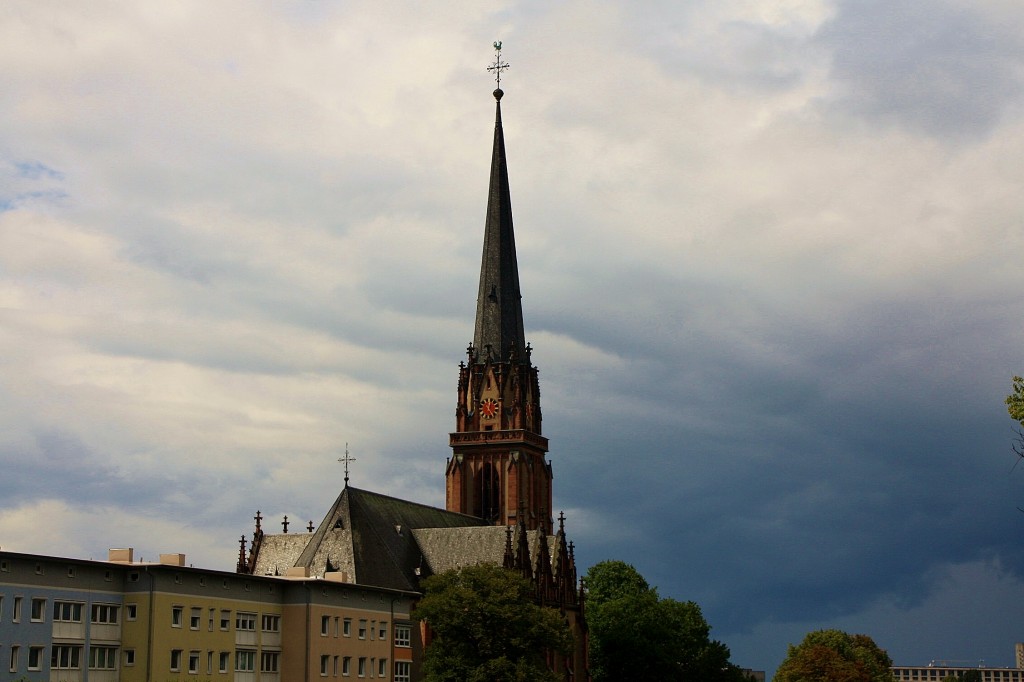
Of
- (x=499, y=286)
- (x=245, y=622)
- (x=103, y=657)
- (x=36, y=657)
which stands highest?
(x=499, y=286)

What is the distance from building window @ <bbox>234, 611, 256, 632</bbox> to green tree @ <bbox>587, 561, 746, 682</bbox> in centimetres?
5395

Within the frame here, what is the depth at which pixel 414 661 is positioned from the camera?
4350 inches

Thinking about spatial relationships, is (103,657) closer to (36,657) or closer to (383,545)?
(36,657)

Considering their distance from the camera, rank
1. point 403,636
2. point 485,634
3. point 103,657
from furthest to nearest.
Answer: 1. point 403,636
2. point 485,634
3. point 103,657

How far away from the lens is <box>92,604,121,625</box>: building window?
3243 inches

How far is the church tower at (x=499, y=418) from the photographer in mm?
146875

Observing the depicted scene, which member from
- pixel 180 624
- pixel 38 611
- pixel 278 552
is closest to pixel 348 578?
pixel 278 552

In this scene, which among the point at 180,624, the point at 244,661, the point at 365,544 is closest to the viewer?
the point at 180,624

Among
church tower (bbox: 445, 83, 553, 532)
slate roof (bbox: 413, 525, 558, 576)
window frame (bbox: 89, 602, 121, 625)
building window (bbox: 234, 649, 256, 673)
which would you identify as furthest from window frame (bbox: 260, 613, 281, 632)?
church tower (bbox: 445, 83, 553, 532)

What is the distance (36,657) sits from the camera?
77.6 meters

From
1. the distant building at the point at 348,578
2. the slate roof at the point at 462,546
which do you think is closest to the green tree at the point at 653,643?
the distant building at the point at 348,578

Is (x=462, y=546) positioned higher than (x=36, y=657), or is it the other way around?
(x=462, y=546)

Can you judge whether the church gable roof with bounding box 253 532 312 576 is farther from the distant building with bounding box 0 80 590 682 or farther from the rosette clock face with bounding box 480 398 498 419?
the rosette clock face with bounding box 480 398 498 419

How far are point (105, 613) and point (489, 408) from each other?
229 ft
